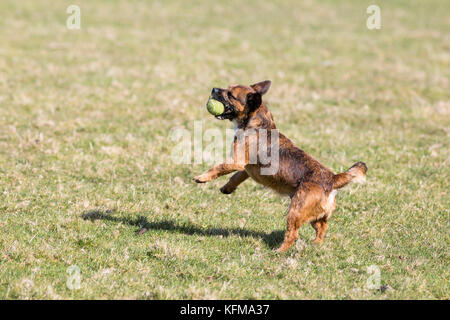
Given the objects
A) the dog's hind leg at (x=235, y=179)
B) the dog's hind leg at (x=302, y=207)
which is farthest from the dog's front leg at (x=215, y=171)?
the dog's hind leg at (x=302, y=207)

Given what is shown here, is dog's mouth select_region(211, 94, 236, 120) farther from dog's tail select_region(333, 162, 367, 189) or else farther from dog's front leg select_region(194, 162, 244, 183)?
dog's tail select_region(333, 162, 367, 189)

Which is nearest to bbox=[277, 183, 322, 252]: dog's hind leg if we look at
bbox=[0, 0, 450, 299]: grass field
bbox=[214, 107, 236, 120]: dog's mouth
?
bbox=[0, 0, 450, 299]: grass field

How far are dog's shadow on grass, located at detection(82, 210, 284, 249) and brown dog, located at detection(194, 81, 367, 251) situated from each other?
59 cm

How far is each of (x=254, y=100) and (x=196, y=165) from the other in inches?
136

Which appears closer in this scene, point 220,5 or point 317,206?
point 317,206

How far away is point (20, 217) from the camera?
8.41 m

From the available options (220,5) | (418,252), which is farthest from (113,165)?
(220,5)

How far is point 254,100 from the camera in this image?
326 inches

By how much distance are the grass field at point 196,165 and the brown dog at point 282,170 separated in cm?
59

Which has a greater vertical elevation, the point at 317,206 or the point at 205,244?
the point at 317,206

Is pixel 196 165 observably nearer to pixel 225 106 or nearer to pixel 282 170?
pixel 225 106

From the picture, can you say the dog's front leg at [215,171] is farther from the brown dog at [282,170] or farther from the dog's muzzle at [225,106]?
the dog's muzzle at [225,106]

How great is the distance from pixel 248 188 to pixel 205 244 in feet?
8.62
